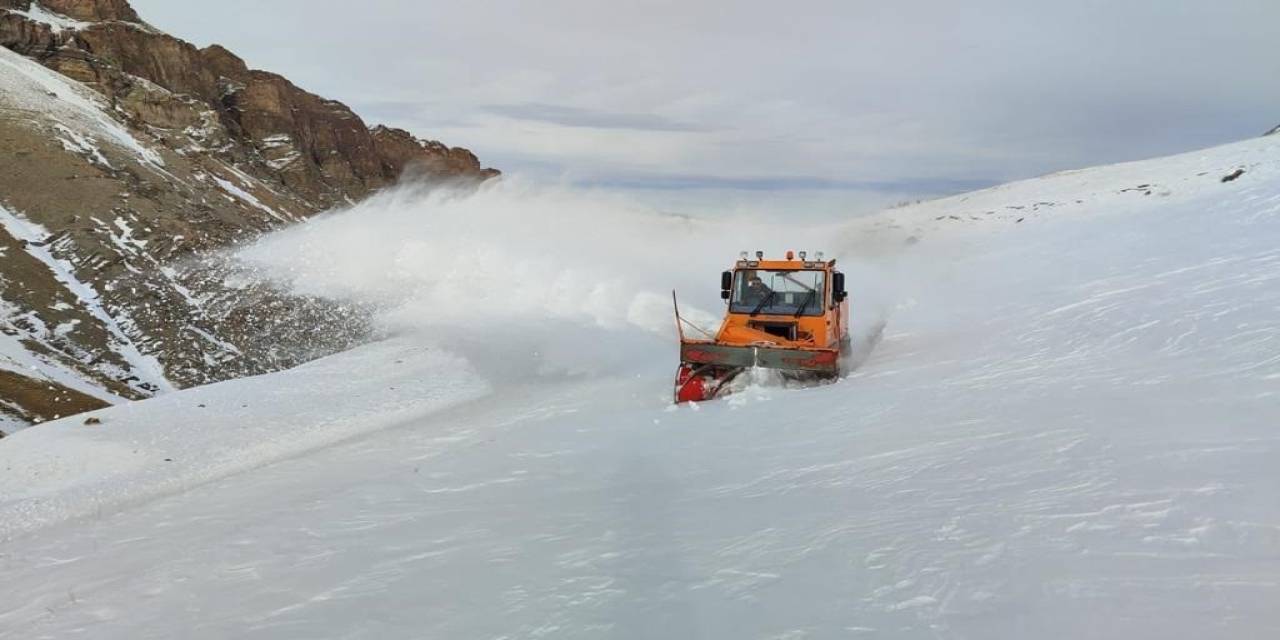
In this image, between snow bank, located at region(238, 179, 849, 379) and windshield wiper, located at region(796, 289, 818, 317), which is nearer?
windshield wiper, located at region(796, 289, 818, 317)

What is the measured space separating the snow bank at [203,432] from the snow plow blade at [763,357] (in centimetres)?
441

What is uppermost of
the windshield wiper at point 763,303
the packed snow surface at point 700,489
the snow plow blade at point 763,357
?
the windshield wiper at point 763,303

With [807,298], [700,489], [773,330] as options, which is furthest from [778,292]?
[700,489]

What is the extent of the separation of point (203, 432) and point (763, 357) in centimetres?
796

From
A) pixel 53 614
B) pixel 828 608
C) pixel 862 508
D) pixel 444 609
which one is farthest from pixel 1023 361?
pixel 53 614

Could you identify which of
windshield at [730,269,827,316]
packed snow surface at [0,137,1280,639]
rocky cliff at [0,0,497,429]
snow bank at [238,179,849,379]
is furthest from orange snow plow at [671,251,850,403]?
rocky cliff at [0,0,497,429]

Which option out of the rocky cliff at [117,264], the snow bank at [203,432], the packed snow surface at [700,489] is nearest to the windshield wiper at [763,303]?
the packed snow surface at [700,489]

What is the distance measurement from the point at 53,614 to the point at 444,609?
3.04m

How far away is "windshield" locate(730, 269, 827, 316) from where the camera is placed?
12.9m

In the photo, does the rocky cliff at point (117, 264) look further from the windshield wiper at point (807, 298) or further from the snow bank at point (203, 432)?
the windshield wiper at point (807, 298)

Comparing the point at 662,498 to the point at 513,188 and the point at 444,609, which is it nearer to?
the point at 444,609

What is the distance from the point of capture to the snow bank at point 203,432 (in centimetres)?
805

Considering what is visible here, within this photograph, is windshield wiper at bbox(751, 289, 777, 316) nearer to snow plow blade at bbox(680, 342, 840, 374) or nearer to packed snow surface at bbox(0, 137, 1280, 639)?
snow plow blade at bbox(680, 342, 840, 374)

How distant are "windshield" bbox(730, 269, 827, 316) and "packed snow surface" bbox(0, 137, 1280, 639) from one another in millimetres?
1581
